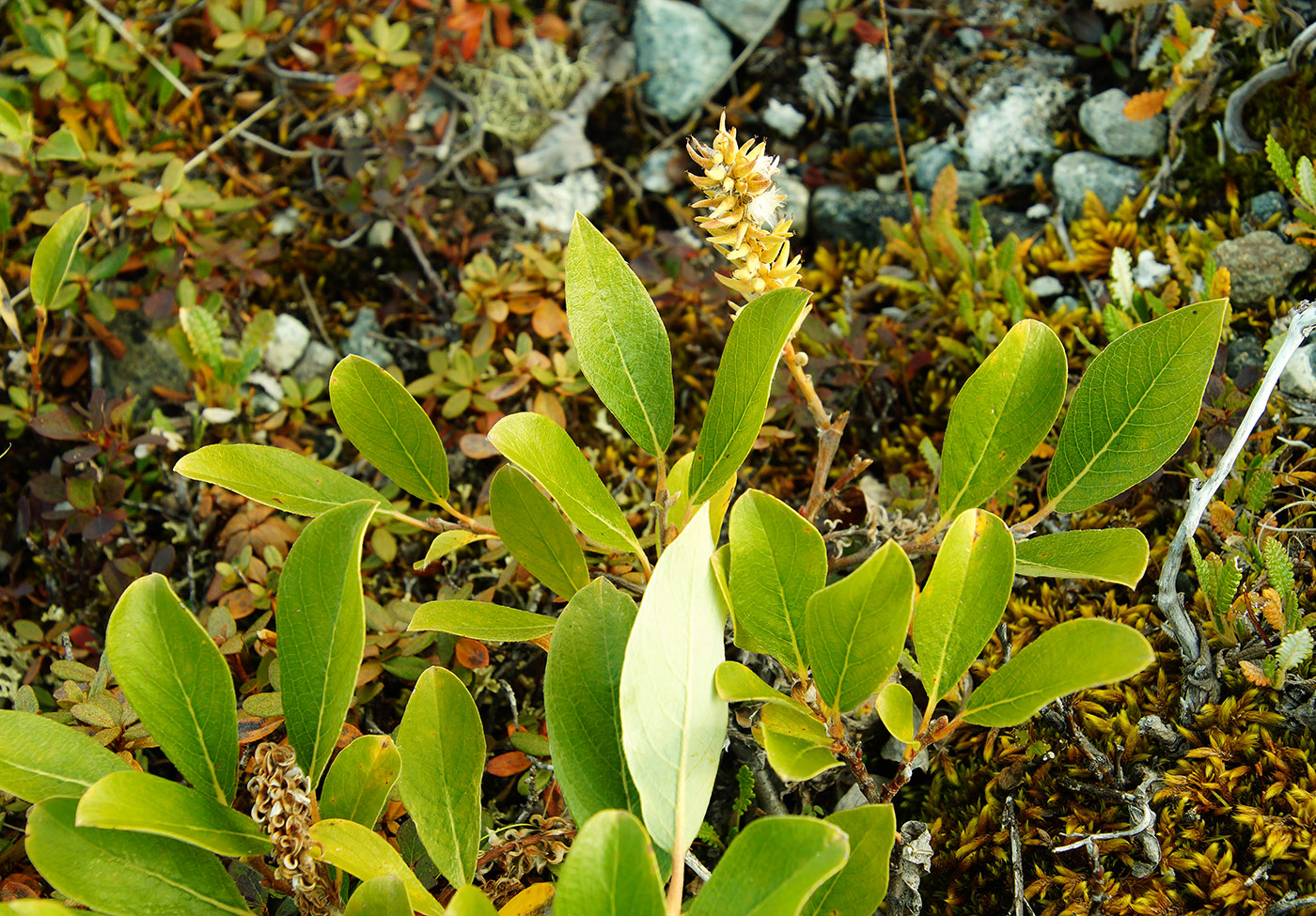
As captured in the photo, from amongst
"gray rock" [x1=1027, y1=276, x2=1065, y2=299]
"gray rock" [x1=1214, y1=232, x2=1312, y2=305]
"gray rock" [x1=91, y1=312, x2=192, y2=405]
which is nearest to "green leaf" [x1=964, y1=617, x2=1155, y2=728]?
"gray rock" [x1=1214, y1=232, x2=1312, y2=305]

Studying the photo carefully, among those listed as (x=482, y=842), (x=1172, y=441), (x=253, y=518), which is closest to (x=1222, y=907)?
(x=1172, y=441)

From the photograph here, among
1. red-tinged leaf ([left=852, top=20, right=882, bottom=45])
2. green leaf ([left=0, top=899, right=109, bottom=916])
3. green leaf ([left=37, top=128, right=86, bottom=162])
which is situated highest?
red-tinged leaf ([left=852, top=20, right=882, bottom=45])

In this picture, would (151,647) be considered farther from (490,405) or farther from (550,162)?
(550,162)

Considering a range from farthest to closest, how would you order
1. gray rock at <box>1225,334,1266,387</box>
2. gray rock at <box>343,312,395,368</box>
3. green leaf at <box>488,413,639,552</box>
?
gray rock at <box>343,312,395,368</box> → gray rock at <box>1225,334,1266,387</box> → green leaf at <box>488,413,639,552</box>

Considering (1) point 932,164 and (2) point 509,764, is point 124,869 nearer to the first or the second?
(2) point 509,764

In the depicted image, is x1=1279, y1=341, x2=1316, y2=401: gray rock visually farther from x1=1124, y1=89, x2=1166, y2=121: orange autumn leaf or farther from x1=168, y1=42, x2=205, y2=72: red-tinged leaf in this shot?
x1=168, y1=42, x2=205, y2=72: red-tinged leaf

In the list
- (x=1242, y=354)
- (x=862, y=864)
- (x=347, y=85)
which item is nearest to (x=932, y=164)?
(x=1242, y=354)
